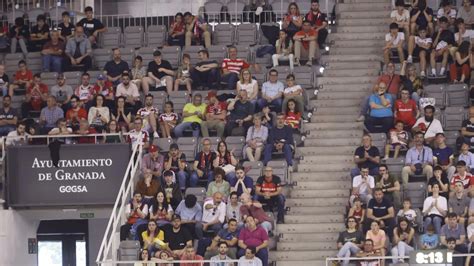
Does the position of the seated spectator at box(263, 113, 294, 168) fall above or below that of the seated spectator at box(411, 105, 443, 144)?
below

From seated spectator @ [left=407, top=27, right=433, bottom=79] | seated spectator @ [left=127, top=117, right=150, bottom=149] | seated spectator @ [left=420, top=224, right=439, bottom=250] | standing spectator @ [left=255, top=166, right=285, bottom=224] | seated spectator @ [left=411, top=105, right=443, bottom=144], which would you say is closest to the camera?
seated spectator @ [left=420, top=224, right=439, bottom=250]

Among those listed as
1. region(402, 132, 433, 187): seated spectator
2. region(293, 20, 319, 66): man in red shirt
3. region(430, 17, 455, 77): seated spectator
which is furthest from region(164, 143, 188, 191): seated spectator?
region(430, 17, 455, 77): seated spectator

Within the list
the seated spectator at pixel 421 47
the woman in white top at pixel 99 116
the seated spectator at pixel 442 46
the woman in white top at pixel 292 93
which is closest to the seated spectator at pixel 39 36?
the woman in white top at pixel 99 116

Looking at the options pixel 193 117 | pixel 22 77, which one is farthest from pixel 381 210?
pixel 22 77

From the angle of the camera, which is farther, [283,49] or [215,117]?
[283,49]

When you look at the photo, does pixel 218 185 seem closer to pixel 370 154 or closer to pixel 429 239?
pixel 370 154

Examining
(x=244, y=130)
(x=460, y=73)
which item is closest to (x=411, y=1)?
(x=460, y=73)

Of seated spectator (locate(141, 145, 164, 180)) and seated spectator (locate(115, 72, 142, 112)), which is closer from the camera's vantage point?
seated spectator (locate(141, 145, 164, 180))

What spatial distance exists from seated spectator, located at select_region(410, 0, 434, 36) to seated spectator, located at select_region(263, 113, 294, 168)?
3894 millimetres

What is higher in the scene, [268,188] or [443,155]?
[443,155]

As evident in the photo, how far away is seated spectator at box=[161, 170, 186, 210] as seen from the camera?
28.6 meters

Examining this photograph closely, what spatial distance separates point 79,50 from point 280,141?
592 centimetres

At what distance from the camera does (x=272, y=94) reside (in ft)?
101

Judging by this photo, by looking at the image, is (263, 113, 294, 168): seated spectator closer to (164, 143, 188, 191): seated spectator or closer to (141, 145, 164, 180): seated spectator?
(164, 143, 188, 191): seated spectator
